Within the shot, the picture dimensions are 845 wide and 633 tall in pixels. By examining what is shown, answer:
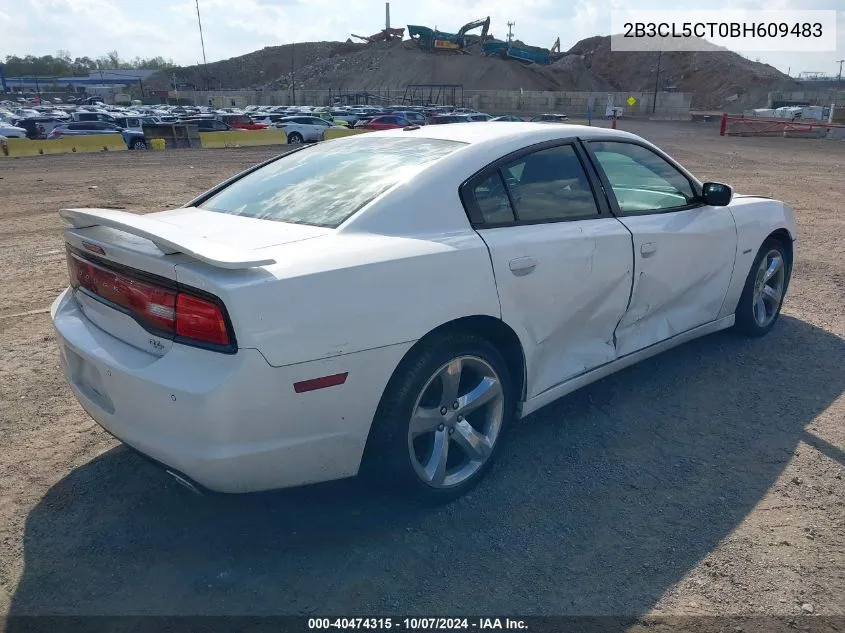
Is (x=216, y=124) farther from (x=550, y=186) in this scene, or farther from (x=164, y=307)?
(x=164, y=307)

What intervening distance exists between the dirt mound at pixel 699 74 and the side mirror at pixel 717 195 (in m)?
77.1

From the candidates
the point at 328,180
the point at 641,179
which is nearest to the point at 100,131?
the point at 328,180

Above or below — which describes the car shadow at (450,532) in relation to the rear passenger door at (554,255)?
below

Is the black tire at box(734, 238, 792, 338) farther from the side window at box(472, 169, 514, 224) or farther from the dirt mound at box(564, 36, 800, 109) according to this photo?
the dirt mound at box(564, 36, 800, 109)

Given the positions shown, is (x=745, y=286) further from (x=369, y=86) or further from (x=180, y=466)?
(x=369, y=86)

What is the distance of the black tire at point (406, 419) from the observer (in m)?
2.68

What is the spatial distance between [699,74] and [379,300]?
3703 inches

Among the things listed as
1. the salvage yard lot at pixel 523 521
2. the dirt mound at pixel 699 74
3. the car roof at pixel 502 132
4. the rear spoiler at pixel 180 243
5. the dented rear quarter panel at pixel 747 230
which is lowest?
the salvage yard lot at pixel 523 521

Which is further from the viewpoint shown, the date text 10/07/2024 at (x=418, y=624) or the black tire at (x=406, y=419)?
the black tire at (x=406, y=419)

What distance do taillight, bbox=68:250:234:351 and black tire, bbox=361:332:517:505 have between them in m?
0.70

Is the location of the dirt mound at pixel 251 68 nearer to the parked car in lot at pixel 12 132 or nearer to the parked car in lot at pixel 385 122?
the parked car in lot at pixel 385 122

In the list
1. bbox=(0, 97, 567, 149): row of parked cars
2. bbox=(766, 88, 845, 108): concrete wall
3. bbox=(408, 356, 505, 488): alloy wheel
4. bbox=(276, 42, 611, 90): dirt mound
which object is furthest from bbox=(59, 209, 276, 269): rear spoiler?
bbox=(276, 42, 611, 90): dirt mound

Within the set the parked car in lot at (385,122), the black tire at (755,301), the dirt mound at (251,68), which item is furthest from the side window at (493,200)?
the dirt mound at (251,68)

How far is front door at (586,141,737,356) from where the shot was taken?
12.4 feet
